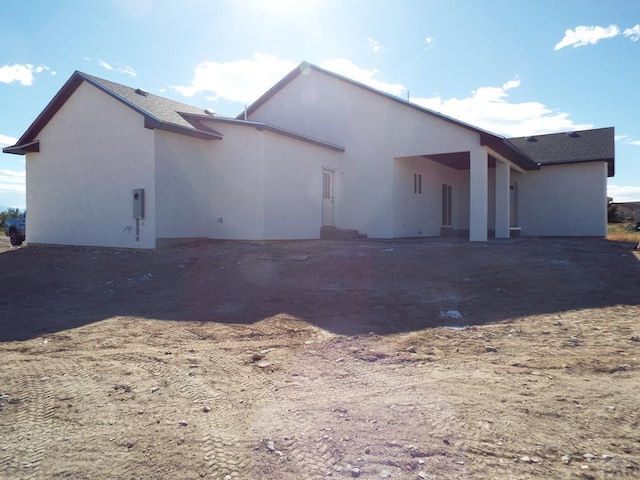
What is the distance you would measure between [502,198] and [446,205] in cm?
454

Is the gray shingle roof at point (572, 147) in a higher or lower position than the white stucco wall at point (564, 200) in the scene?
higher

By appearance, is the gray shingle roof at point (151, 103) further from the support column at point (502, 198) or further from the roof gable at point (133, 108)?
the support column at point (502, 198)

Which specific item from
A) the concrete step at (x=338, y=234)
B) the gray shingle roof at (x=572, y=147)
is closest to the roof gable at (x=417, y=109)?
the gray shingle roof at (x=572, y=147)

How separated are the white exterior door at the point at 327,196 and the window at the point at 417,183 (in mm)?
3472

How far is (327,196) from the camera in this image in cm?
1708

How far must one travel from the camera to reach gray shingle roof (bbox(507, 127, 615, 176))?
19688 mm

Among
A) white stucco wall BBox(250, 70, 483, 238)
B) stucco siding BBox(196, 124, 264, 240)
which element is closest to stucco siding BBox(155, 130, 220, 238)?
stucco siding BBox(196, 124, 264, 240)

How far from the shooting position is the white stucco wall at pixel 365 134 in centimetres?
1586

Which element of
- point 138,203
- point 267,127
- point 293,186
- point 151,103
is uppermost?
point 151,103

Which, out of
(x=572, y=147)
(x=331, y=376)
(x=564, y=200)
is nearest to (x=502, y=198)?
(x=564, y=200)

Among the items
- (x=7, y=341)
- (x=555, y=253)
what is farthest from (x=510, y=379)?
(x=555, y=253)

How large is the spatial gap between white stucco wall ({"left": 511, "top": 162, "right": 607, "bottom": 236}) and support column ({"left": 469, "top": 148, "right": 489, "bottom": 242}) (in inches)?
284

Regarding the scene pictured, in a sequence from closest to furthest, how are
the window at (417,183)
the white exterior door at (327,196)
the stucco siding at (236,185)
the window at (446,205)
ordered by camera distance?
the stucco siding at (236,185) < the white exterior door at (327,196) < the window at (417,183) < the window at (446,205)

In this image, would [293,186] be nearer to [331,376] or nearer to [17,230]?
[331,376]
